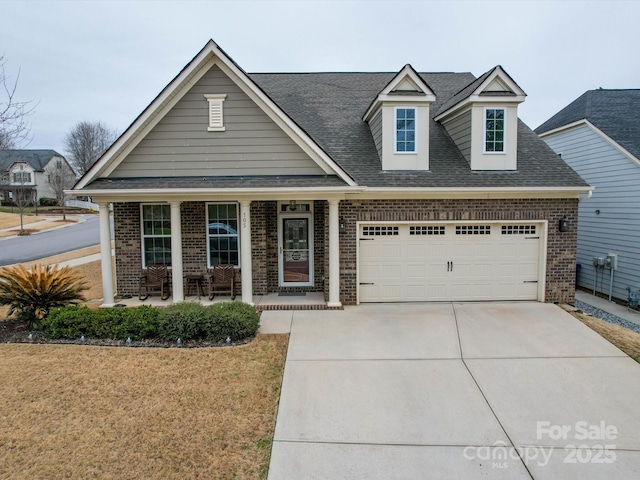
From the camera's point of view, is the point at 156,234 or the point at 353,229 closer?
the point at 353,229

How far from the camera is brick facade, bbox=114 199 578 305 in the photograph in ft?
35.1

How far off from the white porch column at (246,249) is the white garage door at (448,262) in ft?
9.28

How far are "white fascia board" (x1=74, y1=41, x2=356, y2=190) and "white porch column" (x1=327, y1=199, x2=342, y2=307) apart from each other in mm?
1010

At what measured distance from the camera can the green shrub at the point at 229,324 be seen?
26.4 ft

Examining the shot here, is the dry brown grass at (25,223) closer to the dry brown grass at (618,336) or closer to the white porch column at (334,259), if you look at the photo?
the white porch column at (334,259)

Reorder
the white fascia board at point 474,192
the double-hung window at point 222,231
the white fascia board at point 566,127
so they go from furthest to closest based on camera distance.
→ the white fascia board at point 566,127 → the double-hung window at point 222,231 → the white fascia board at point 474,192

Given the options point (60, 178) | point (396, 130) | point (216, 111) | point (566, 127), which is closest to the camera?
point (216, 111)

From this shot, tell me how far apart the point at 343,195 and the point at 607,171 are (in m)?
9.68

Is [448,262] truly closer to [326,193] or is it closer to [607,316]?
[326,193]

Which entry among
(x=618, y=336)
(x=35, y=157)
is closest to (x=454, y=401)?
(x=618, y=336)

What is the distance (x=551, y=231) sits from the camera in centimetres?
1086

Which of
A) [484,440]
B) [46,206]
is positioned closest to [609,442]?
[484,440]

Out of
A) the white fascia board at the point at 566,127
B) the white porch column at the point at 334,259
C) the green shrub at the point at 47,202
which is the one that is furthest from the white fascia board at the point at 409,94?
the green shrub at the point at 47,202

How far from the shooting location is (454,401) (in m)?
6.07
